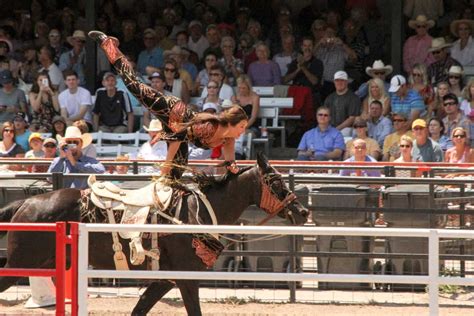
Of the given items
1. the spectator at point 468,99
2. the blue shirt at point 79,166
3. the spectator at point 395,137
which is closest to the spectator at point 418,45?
the spectator at point 468,99

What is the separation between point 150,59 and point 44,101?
176 centimetres

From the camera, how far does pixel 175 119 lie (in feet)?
30.2

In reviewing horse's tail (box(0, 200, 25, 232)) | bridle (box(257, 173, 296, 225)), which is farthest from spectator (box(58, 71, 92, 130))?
bridle (box(257, 173, 296, 225))

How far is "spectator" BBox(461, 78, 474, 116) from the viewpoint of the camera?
1498 cm

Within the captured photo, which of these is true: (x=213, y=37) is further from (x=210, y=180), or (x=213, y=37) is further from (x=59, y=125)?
(x=210, y=180)

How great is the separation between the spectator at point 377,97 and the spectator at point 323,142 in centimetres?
67

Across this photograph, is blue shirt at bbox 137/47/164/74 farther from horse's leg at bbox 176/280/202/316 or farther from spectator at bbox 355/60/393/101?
horse's leg at bbox 176/280/202/316

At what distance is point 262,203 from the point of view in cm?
912

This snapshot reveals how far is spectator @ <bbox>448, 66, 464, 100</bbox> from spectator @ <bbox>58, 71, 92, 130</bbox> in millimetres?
4579

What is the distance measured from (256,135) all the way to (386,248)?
4792mm

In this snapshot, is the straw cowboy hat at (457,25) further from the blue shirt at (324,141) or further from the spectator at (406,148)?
the spectator at (406,148)

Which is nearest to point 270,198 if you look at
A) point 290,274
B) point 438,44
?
point 290,274

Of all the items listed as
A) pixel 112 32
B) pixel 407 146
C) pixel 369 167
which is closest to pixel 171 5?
pixel 112 32

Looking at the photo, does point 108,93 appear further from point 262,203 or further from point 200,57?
point 262,203
